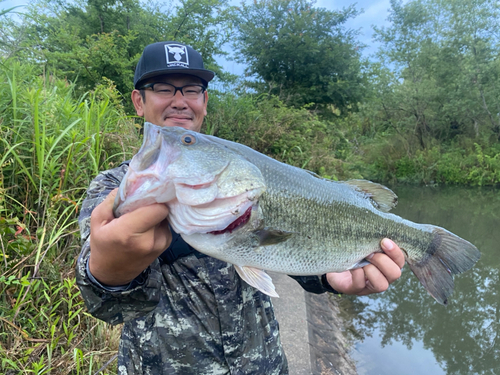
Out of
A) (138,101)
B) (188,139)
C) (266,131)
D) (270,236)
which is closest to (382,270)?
(270,236)

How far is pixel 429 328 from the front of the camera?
5.59 meters

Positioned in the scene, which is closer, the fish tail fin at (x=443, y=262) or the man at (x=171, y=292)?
the man at (x=171, y=292)

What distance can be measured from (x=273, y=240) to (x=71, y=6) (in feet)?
33.9

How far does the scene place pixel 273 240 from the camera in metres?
1.43

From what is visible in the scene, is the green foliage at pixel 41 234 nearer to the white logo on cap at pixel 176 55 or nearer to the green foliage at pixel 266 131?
the white logo on cap at pixel 176 55

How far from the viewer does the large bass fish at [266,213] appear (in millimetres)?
1170

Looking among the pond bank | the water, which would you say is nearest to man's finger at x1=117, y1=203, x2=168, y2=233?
the pond bank

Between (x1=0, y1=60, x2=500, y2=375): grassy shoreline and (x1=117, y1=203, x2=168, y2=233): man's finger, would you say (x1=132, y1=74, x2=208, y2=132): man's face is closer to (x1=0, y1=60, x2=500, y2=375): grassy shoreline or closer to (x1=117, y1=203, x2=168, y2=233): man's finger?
(x1=0, y1=60, x2=500, y2=375): grassy shoreline

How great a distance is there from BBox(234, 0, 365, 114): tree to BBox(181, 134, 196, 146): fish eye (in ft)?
39.9

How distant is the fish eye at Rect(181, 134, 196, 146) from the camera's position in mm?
1268

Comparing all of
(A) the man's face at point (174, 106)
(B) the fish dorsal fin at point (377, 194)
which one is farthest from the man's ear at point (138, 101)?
(B) the fish dorsal fin at point (377, 194)

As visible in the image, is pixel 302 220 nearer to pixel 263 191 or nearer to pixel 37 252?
pixel 263 191

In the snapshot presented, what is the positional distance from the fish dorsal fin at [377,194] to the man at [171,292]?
0.27 metres

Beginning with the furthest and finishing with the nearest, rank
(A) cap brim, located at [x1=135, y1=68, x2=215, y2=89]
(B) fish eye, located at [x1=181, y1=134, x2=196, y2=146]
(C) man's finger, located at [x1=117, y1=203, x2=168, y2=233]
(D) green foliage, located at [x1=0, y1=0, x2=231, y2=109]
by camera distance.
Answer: (D) green foliage, located at [x1=0, y1=0, x2=231, y2=109] → (A) cap brim, located at [x1=135, y1=68, x2=215, y2=89] → (B) fish eye, located at [x1=181, y1=134, x2=196, y2=146] → (C) man's finger, located at [x1=117, y1=203, x2=168, y2=233]
